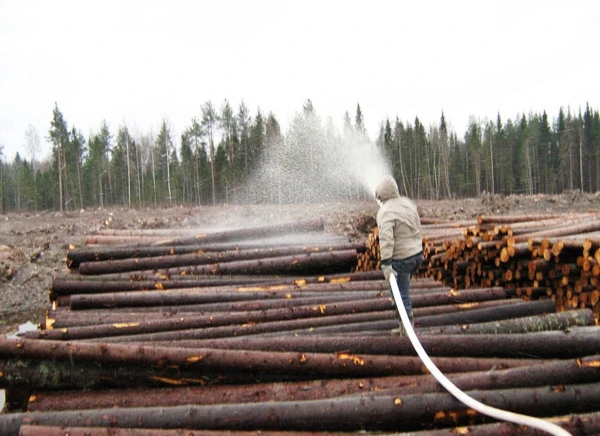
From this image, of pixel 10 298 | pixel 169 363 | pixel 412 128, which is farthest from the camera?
pixel 412 128

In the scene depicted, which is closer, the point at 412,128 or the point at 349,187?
the point at 349,187

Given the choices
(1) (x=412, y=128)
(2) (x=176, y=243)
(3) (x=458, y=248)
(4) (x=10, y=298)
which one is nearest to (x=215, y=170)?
(1) (x=412, y=128)

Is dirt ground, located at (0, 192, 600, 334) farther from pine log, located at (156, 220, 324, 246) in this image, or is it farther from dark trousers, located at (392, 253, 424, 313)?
dark trousers, located at (392, 253, 424, 313)

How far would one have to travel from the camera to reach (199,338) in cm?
506

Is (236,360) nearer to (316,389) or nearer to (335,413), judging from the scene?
(316,389)

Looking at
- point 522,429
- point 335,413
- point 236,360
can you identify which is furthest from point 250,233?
point 522,429

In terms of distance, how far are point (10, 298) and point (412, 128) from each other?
191ft

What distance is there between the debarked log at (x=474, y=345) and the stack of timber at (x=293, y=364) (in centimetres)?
1

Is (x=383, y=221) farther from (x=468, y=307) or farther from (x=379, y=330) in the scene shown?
(x=468, y=307)

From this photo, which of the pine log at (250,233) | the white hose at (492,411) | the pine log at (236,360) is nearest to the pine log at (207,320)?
the pine log at (236,360)

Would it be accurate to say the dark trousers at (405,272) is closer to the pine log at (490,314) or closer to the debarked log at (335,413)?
the pine log at (490,314)

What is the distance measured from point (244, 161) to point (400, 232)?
1664 inches

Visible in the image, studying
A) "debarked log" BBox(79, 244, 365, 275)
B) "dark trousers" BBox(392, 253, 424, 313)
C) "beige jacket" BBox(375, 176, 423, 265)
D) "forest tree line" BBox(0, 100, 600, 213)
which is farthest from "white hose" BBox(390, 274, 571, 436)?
"forest tree line" BBox(0, 100, 600, 213)

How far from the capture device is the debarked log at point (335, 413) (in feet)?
11.6
